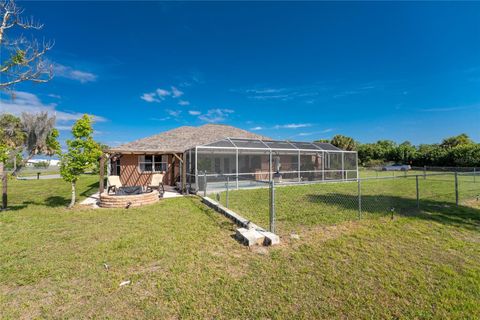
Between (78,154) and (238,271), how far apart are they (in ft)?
26.1

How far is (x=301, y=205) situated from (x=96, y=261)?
6312mm

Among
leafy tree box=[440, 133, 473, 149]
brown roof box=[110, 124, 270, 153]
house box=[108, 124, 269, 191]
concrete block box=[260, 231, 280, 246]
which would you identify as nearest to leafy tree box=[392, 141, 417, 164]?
leafy tree box=[440, 133, 473, 149]

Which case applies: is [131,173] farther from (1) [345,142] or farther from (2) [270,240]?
(1) [345,142]

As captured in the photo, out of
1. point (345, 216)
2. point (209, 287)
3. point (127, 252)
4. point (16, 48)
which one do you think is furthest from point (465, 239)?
point (16, 48)

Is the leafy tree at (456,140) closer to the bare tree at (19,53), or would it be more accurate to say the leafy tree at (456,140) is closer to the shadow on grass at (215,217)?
the shadow on grass at (215,217)

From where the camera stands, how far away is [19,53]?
695cm

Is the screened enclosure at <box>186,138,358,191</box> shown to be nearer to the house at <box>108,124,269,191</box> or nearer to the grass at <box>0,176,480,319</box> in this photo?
the house at <box>108,124,269,191</box>

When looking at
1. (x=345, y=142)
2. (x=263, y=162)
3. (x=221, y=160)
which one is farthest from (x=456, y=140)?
(x=221, y=160)

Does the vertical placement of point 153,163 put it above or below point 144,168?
above

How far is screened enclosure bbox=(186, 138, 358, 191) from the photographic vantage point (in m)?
12.1

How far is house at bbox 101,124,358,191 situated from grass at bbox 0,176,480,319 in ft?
21.1

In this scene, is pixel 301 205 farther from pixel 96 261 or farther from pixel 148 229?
pixel 96 261

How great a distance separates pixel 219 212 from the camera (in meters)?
7.17

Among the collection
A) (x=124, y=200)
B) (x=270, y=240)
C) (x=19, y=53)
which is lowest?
(x=270, y=240)
